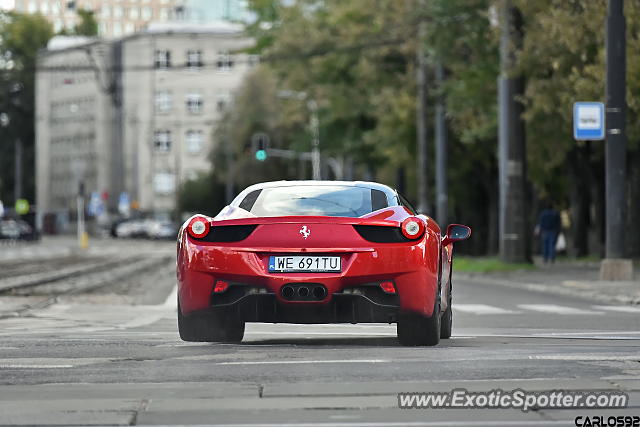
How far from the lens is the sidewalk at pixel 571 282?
85.4ft

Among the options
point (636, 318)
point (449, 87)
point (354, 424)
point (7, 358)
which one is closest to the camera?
point (354, 424)

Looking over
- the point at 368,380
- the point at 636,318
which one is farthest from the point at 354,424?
the point at 636,318

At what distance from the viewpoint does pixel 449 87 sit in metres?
46.3

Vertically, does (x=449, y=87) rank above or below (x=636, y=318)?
above

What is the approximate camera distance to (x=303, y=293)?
12.5 meters

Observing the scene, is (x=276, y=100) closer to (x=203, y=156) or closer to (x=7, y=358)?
(x=203, y=156)

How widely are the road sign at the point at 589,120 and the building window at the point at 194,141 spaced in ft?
376

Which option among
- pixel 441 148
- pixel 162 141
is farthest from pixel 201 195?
pixel 441 148

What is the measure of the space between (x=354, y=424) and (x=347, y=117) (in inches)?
2040

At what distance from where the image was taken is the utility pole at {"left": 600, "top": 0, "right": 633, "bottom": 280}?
1198 inches

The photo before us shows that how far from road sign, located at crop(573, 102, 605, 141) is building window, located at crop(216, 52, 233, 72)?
107990 mm

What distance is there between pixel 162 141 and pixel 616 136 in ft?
371

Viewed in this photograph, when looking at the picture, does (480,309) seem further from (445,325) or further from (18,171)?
(18,171)

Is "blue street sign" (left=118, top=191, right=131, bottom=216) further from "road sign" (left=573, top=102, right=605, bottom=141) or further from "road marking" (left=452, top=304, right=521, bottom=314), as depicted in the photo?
"road marking" (left=452, top=304, right=521, bottom=314)
